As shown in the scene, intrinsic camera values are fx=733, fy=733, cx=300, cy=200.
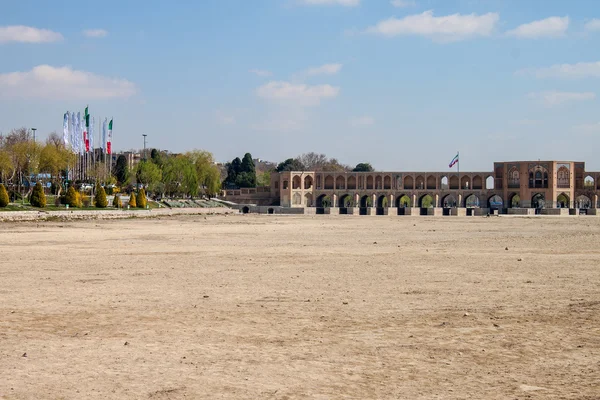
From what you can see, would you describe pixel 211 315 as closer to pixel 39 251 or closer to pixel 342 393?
pixel 342 393

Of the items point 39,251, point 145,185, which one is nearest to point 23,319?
point 39,251

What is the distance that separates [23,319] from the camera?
32.1 ft

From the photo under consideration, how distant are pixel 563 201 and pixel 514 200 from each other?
5632mm

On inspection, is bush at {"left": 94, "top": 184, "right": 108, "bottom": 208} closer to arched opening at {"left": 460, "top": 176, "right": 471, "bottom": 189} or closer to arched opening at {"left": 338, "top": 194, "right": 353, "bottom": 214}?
arched opening at {"left": 338, "top": 194, "right": 353, "bottom": 214}

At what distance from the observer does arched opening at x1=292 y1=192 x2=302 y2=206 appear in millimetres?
94500

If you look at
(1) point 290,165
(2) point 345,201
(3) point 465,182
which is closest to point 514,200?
(3) point 465,182

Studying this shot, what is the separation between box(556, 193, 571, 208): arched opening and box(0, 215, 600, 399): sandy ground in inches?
2800

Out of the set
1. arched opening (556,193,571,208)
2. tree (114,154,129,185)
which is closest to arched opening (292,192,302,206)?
tree (114,154,129,185)

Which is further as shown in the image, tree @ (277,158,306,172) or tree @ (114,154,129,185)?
tree @ (277,158,306,172)

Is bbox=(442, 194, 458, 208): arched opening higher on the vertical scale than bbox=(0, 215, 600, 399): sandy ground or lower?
higher

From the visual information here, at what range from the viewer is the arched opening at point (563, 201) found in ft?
280

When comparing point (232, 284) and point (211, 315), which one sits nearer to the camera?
point (211, 315)

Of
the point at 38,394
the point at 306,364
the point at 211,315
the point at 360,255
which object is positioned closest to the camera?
the point at 38,394

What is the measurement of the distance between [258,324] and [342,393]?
10.9 ft
